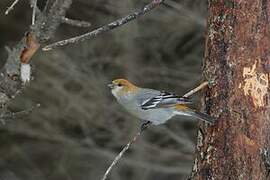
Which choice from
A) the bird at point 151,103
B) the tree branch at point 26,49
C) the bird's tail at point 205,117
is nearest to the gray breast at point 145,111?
the bird at point 151,103

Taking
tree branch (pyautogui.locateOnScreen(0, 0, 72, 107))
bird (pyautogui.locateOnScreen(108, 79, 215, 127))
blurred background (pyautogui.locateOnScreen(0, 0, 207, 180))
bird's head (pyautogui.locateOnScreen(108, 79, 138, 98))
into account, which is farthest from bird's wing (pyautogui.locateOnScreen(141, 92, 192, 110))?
blurred background (pyautogui.locateOnScreen(0, 0, 207, 180))

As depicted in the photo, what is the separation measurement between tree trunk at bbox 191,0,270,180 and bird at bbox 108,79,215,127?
1.71ft

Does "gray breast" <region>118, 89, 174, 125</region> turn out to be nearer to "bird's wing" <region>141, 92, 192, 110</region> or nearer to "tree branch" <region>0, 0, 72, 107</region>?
"bird's wing" <region>141, 92, 192, 110</region>

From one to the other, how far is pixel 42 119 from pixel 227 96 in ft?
21.4

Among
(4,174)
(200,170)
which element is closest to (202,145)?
(200,170)

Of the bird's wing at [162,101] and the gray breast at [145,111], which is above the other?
the bird's wing at [162,101]

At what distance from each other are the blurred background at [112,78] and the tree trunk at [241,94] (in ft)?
16.9

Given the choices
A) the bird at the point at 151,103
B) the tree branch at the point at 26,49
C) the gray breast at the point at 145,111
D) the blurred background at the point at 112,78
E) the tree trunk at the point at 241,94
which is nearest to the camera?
the tree branch at the point at 26,49

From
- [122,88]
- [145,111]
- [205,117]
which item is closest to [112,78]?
[122,88]

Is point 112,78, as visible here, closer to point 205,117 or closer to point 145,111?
point 145,111

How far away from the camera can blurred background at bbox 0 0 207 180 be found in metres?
9.79

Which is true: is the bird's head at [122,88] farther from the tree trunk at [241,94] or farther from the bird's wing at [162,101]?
the tree trunk at [241,94]

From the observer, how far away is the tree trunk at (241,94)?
4156 mm

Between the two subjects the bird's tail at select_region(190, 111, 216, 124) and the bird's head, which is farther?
the bird's head
